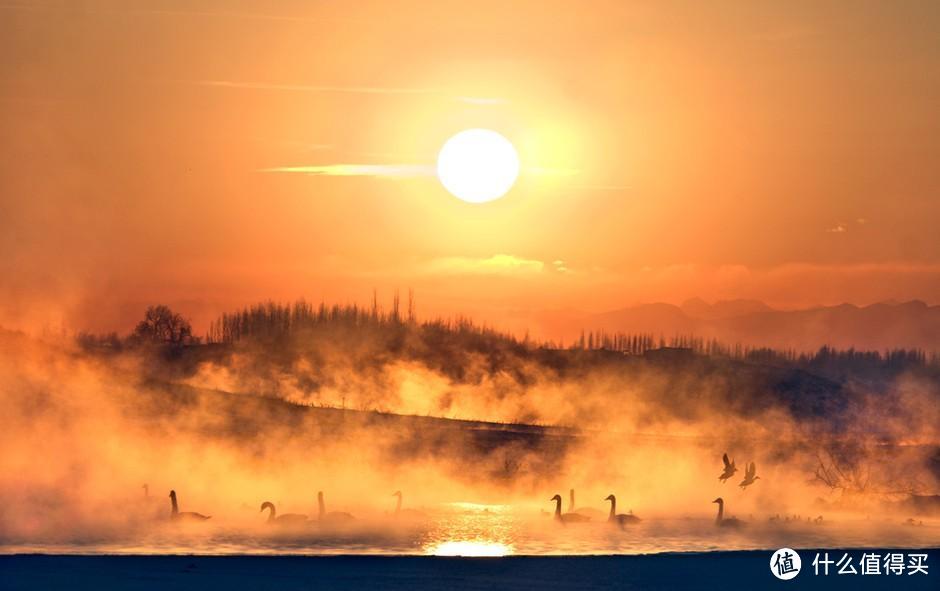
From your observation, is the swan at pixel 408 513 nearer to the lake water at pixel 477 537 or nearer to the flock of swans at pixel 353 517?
the flock of swans at pixel 353 517

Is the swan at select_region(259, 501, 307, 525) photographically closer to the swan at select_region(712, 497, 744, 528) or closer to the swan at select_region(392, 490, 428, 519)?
the swan at select_region(392, 490, 428, 519)

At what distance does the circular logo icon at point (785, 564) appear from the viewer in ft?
80.8

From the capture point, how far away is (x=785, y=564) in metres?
25.1

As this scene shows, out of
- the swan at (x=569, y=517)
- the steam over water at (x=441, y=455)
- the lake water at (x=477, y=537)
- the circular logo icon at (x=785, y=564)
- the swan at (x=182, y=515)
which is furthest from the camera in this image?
the swan at (x=569, y=517)

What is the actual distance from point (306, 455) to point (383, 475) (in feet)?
11.2

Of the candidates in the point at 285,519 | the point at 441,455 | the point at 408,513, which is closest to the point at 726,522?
the point at 408,513

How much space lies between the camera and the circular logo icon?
24.6 metres

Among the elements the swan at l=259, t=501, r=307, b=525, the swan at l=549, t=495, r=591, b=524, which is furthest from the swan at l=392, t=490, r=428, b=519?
the swan at l=549, t=495, r=591, b=524

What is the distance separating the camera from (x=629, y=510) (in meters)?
35.8

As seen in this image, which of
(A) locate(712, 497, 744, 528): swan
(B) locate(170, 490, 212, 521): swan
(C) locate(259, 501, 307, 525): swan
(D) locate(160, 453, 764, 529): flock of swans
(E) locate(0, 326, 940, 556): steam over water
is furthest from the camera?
(A) locate(712, 497, 744, 528): swan

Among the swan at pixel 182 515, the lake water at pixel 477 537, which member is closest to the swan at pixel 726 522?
the lake water at pixel 477 537

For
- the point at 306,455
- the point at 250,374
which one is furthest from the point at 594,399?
the point at 306,455

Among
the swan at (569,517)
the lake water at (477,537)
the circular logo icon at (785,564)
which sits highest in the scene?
the swan at (569,517)

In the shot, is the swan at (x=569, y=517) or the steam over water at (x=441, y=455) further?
the swan at (x=569, y=517)
